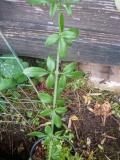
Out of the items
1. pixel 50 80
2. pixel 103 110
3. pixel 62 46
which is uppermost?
pixel 62 46

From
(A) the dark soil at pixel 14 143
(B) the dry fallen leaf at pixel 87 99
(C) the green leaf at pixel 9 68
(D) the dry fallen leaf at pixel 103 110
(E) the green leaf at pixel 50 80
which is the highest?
(E) the green leaf at pixel 50 80

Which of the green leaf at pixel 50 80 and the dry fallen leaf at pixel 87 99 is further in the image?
the dry fallen leaf at pixel 87 99

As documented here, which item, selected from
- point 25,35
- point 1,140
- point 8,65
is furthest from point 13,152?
point 25,35

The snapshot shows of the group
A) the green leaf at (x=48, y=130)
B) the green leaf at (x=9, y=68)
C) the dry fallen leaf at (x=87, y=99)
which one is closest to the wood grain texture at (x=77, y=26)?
the green leaf at (x=9, y=68)

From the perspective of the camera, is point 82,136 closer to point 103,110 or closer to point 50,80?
point 103,110

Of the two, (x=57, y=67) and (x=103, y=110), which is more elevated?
(x=57, y=67)

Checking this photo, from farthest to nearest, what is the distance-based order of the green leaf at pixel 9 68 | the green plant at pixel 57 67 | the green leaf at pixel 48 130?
1. the green leaf at pixel 9 68
2. the green leaf at pixel 48 130
3. the green plant at pixel 57 67

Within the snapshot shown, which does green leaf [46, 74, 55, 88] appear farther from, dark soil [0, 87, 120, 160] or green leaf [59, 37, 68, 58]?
dark soil [0, 87, 120, 160]

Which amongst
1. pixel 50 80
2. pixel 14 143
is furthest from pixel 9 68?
pixel 50 80

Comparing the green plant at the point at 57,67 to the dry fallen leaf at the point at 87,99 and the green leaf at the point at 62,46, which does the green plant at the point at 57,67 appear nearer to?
the green leaf at the point at 62,46
